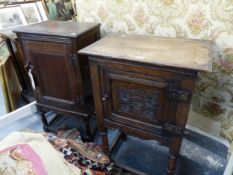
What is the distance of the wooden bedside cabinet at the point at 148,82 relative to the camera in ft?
2.76

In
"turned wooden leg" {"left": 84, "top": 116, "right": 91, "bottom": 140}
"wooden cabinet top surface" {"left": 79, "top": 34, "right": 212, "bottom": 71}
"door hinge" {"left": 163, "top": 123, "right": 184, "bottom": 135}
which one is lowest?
"turned wooden leg" {"left": 84, "top": 116, "right": 91, "bottom": 140}

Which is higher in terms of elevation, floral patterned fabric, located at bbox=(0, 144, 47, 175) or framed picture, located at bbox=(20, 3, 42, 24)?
framed picture, located at bbox=(20, 3, 42, 24)

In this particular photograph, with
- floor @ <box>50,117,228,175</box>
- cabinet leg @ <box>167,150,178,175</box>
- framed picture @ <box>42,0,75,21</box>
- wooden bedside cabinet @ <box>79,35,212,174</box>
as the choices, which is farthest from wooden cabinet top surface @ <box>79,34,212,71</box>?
framed picture @ <box>42,0,75,21</box>

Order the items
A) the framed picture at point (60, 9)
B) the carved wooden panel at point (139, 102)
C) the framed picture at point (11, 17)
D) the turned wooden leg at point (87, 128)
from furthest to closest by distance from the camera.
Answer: the framed picture at point (60, 9) → the framed picture at point (11, 17) → the turned wooden leg at point (87, 128) → the carved wooden panel at point (139, 102)

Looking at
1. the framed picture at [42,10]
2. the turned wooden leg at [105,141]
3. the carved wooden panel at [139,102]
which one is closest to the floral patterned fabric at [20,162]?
the turned wooden leg at [105,141]

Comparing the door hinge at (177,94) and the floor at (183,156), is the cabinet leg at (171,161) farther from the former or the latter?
the door hinge at (177,94)

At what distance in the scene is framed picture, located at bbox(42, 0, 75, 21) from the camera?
6.24 feet

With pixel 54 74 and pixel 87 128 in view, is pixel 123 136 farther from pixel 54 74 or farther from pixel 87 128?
pixel 54 74

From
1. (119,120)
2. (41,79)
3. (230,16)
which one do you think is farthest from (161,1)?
(41,79)

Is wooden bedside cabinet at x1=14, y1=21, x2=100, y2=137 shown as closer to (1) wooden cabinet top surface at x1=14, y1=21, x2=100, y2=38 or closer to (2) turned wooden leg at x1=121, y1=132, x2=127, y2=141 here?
(1) wooden cabinet top surface at x1=14, y1=21, x2=100, y2=38

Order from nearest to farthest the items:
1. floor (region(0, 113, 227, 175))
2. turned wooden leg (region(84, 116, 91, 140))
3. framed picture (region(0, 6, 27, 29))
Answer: floor (region(0, 113, 227, 175))
turned wooden leg (region(84, 116, 91, 140))
framed picture (region(0, 6, 27, 29))

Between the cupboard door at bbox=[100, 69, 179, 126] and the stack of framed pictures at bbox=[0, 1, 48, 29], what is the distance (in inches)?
48.8

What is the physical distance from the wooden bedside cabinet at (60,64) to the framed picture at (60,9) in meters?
0.58

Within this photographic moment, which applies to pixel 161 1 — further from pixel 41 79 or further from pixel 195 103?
pixel 41 79
